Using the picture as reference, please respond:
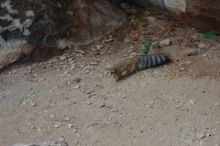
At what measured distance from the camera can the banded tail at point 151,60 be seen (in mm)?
3506

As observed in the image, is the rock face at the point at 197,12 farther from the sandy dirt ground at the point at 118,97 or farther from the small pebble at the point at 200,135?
the small pebble at the point at 200,135

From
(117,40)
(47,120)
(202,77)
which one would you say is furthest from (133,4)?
(47,120)

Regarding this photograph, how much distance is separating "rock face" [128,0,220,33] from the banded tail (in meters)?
0.46

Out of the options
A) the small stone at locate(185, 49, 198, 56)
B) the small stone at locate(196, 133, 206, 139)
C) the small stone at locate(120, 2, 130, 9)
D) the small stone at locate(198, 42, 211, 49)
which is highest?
the small stone at locate(120, 2, 130, 9)

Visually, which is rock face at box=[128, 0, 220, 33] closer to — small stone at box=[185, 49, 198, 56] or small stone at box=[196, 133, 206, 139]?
small stone at box=[185, 49, 198, 56]

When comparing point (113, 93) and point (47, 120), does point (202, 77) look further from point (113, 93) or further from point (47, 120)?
point (47, 120)

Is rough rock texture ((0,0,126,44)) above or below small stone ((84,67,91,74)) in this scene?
above

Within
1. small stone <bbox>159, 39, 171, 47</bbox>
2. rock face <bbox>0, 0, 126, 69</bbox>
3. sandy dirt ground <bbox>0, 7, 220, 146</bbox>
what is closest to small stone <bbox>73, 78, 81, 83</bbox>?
sandy dirt ground <bbox>0, 7, 220, 146</bbox>

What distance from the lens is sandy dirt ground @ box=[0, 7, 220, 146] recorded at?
3.00 metres

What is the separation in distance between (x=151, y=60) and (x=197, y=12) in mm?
554

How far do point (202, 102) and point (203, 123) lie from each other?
0.20 meters

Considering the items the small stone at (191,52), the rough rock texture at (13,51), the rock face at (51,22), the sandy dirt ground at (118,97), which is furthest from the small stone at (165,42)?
the rough rock texture at (13,51)

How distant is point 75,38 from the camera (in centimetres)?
390

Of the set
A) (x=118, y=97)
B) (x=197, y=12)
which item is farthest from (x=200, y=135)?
(x=197, y=12)
